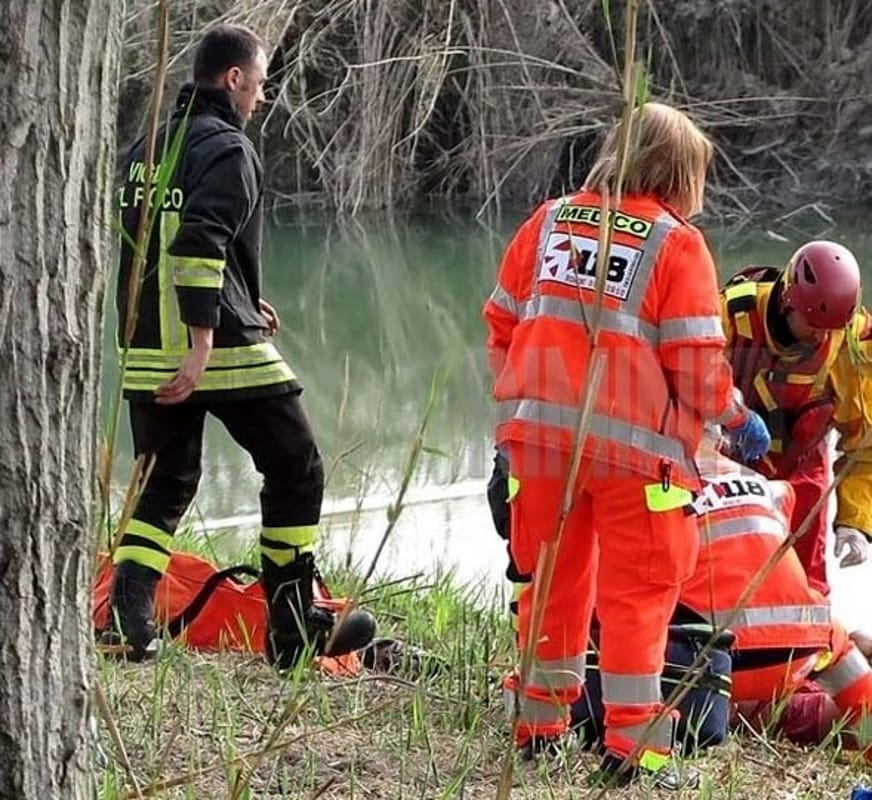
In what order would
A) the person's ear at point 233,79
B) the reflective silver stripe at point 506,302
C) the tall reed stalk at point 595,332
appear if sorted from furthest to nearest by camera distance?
1. the person's ear at point 233,79
2. the reflective silver stripe at point 506,302
3. the tall reed stalk at point 595,332

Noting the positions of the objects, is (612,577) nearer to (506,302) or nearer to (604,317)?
(604,317)

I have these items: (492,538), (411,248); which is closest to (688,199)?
(492,538)

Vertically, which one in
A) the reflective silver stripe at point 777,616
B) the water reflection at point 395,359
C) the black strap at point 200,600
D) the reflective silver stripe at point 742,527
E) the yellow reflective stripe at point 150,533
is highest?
the reflective silver stripe at point 742,527

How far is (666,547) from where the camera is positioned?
2980 mm

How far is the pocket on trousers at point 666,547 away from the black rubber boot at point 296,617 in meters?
0.88

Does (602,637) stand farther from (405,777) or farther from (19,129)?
(19,129)

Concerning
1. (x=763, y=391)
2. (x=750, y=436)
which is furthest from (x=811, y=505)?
(x=750, y=436)

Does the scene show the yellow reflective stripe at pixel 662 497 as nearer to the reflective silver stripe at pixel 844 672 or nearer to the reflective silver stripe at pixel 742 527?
the reflective silver stripe at pixel 742 527

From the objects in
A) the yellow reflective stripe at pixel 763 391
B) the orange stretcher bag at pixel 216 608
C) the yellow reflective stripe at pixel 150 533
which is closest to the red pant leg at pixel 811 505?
the yellow reflective stripe at pixel 763 391

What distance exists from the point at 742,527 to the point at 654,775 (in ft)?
2.74

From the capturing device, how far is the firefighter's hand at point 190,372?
3.53 metres

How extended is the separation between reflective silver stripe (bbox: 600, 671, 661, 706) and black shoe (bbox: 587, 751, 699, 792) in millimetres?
106

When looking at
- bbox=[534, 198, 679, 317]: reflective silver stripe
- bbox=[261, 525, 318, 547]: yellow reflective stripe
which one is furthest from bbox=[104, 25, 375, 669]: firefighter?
bbox=[534, 198, 679, 317]: reflective silver stripe

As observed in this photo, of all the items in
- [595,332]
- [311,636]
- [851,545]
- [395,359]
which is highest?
[595,332]
